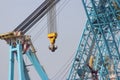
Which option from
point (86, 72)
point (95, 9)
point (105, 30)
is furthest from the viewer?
point (86, 72)

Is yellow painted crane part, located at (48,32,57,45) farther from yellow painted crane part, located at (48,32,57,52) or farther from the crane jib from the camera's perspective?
the crane jib

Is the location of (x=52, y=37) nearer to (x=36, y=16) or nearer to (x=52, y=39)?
(x=52, y=39)

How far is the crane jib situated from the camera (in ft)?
195

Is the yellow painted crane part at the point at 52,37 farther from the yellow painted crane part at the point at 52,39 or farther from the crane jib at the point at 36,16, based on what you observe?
the crane jib at the point at 36,16

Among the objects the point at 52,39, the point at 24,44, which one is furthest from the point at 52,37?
the point at 24,44

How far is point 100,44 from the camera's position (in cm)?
6844

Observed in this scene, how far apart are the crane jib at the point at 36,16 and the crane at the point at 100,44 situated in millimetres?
3772

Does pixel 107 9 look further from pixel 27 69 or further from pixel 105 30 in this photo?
pixel 27 69

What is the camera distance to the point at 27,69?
6012 centimetres

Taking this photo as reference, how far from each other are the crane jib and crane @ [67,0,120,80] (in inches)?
149

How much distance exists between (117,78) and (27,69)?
34.2 feet

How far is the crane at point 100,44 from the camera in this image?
194 ft

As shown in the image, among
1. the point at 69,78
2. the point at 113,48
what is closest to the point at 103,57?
the point at 113,48

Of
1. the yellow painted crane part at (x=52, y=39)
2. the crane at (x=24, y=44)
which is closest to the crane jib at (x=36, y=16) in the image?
the crane at (x=24, y=44)
